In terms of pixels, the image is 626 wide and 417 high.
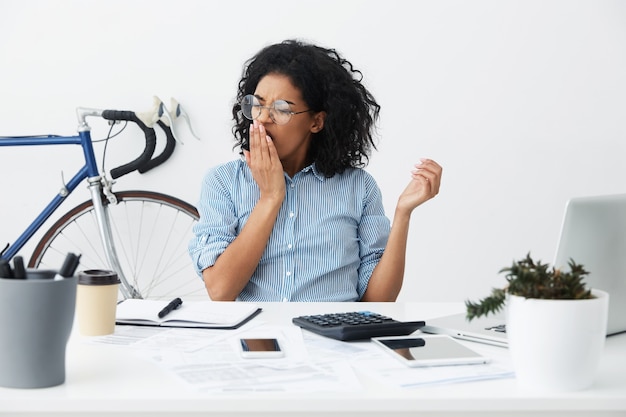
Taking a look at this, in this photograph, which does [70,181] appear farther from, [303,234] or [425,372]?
[425,372]

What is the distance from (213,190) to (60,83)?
1585 millimetres

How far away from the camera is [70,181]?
2986 mm

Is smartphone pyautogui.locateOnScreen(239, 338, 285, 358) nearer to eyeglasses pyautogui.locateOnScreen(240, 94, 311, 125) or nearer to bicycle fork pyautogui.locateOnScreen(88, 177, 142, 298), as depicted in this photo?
eyeglasses pyautogui.locateOnScreen(240, 94, 311, 125)

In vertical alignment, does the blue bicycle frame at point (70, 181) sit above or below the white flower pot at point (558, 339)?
above

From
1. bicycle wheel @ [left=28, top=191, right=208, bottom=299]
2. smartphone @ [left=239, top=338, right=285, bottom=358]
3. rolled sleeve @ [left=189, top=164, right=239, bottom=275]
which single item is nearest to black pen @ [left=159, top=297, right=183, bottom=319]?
smartphone @ [left=239, top=338, right=285, bottom=358]

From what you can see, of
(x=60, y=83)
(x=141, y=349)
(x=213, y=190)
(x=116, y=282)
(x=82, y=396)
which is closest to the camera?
(x=82, y=396)

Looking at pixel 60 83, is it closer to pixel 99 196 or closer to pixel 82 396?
pixel 99 196

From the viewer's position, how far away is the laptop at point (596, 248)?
3.67 ft

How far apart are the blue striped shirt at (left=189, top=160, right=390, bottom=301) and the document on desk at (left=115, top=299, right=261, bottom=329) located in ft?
1.07

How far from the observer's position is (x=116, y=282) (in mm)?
1251

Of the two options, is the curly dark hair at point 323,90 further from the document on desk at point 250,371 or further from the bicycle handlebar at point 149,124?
the bicycle handlebar at point 149,124

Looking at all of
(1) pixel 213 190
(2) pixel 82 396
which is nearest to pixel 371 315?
(2) pixel 82 396

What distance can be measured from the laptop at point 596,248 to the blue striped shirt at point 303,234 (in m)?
0.62

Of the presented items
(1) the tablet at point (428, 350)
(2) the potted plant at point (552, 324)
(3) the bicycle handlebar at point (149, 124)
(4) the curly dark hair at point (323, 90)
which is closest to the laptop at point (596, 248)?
(1) the tablet at point (428, 350)
